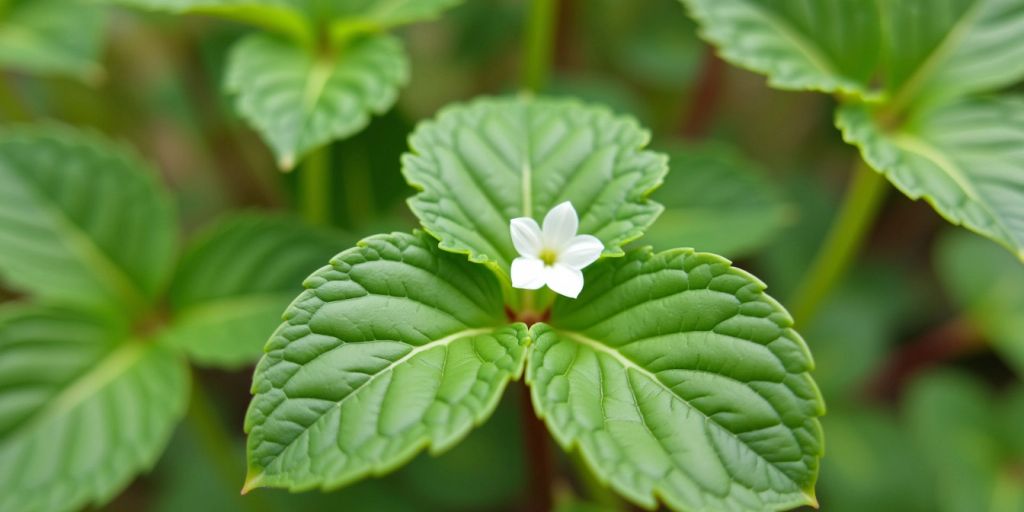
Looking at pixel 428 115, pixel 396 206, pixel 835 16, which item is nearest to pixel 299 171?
pixel 396 206

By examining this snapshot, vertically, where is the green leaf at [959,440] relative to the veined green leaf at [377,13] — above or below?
below

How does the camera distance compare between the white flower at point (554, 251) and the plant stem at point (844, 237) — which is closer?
the white flower at point (554, 251)

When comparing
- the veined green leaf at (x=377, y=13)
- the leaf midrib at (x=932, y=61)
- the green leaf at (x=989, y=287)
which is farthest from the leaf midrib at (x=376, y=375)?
the green leaf at (x=989, y=287)

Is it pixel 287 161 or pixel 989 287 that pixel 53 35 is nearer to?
pixel 287 161

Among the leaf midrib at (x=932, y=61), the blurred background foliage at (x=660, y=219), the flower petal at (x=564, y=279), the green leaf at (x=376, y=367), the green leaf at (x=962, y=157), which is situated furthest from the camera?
the blurred background foliage at (x=660, y=219)

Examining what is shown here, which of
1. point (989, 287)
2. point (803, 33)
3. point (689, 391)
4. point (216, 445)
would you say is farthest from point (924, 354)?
point (216, 445)

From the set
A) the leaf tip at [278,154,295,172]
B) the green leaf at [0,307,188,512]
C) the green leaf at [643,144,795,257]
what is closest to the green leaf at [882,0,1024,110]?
the green leaf at [643,144,795,257]

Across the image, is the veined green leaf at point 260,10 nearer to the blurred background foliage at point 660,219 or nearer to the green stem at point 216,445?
the blurred background foliage at point 660,219

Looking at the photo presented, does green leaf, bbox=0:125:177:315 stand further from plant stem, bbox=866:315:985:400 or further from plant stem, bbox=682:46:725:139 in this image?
plant stem, bbox=866:315:985:400
